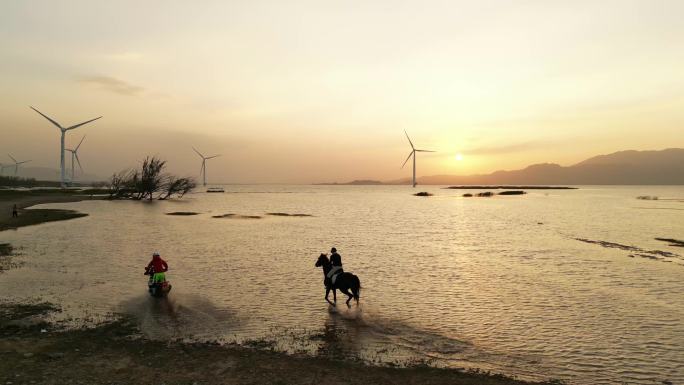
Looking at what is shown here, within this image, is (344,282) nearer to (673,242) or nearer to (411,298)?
(411,298)

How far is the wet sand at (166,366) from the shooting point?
1002 centimetres

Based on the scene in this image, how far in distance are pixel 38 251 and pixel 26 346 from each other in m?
22.0

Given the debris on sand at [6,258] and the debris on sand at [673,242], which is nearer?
the debris on sand at [6,258]

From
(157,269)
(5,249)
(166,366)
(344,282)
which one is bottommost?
(166,366)

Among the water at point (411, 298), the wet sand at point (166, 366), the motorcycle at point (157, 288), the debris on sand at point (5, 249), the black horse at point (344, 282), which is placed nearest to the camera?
the wet sand at point (166, 366)

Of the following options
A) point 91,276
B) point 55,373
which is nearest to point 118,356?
point 55,373

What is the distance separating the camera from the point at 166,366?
422 inches

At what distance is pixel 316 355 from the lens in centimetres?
1194

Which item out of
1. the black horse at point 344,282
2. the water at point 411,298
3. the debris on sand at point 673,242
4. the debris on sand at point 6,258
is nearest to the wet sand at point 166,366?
the water at point 411,298

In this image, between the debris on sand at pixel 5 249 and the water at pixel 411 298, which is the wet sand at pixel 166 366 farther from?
the debris on sand at pixel 5 249

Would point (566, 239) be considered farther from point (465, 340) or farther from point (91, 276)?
point (91, 276)

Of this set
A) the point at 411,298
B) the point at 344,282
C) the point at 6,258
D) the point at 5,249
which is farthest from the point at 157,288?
the point at 5,249

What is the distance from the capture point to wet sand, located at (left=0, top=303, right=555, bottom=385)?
10023mm

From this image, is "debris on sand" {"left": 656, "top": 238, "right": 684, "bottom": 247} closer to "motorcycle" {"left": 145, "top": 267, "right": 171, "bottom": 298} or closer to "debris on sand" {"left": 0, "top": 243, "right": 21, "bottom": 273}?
"motorcycle" {"left": 145, "top": 267, "right": 171, "bottom": 298}
